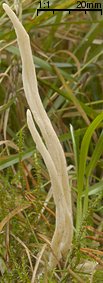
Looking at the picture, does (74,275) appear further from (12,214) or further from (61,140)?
(61,140)

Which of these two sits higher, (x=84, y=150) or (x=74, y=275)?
(x=84, y=150)

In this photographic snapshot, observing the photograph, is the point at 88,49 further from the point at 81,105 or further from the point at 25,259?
the point at 25,259

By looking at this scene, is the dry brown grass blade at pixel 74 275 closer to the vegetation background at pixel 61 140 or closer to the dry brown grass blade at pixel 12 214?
the vegetation background at pixel 61 140

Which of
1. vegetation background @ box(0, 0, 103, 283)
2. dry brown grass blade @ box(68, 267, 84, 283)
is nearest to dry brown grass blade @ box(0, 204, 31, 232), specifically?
vegetation background @ box(0, 0, 103, 283)

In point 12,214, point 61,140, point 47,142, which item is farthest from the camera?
point 61,140

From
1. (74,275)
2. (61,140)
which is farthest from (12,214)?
(61,140)

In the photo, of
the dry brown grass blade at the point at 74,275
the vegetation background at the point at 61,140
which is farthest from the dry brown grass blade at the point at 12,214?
the dry brown grass blade at the point at 74,275

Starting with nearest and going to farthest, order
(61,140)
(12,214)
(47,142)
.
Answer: (47,142) < (12,214) < (61,140)
